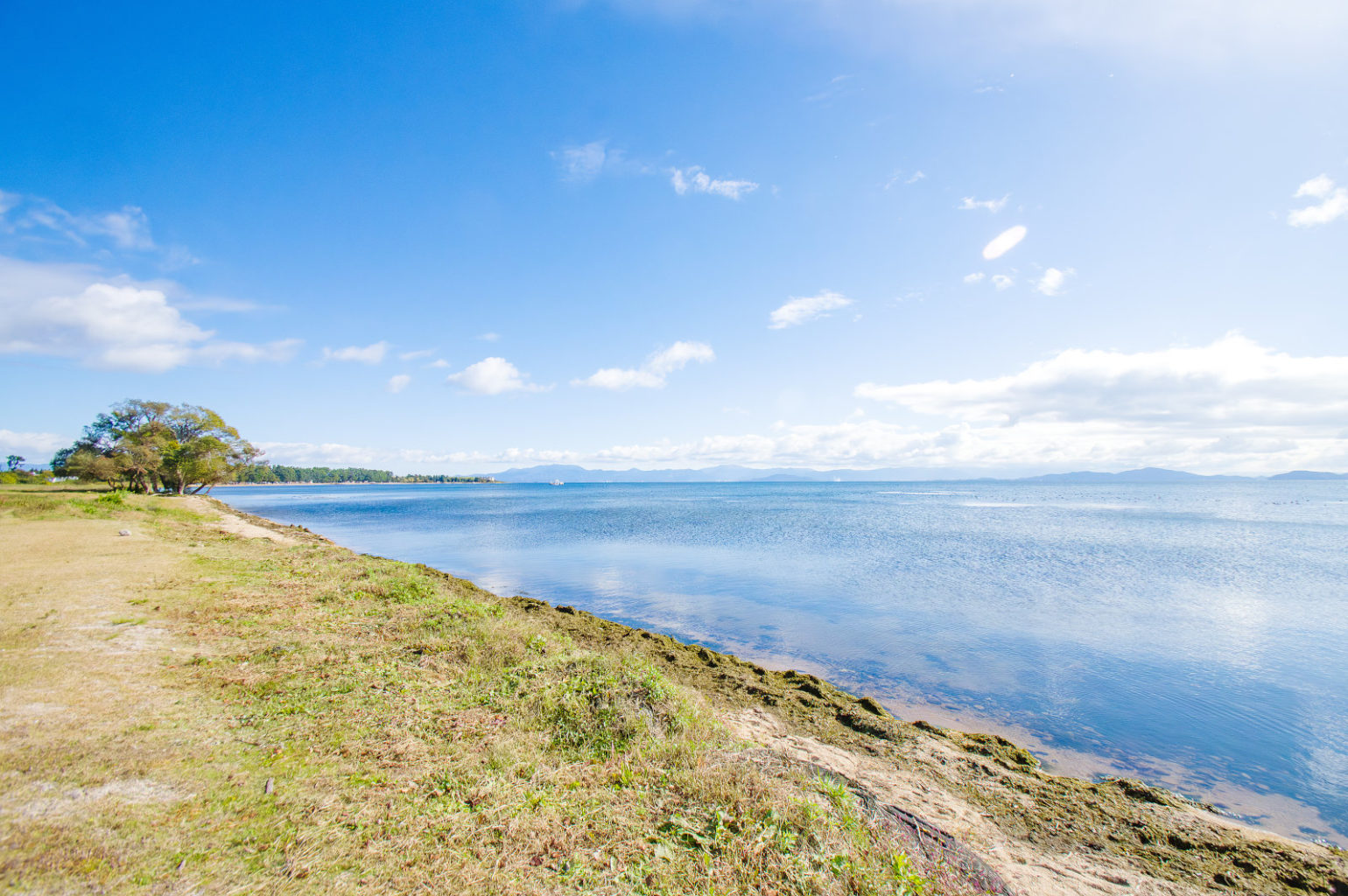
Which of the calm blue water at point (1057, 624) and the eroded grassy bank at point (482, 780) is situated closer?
the eroded grassy bank at point (482, 780)

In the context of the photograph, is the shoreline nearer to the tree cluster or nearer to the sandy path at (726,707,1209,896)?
the sandy path at (726,707,1209,896)

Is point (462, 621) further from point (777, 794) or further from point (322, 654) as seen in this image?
point (777, 794)

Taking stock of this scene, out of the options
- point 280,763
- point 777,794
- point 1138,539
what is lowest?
point 1138,539

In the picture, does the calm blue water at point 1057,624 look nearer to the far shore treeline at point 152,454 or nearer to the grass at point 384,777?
the grass at point 384,777

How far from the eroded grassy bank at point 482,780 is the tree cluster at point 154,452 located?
65.5 metres

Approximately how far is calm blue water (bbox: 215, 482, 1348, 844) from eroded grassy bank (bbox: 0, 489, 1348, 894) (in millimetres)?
2997

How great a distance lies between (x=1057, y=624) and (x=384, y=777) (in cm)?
1998

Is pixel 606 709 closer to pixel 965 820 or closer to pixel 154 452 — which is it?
pixel 965 820

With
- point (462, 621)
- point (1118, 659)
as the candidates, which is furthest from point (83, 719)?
point (1118, 659)

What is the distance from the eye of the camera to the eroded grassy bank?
424 cm

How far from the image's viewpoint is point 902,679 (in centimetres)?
1259

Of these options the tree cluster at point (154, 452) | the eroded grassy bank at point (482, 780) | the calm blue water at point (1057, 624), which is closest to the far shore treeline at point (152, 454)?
the tree cluster at point (154, 452)

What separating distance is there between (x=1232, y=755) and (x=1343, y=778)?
1.35m

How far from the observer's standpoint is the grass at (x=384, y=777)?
4.12 meters
